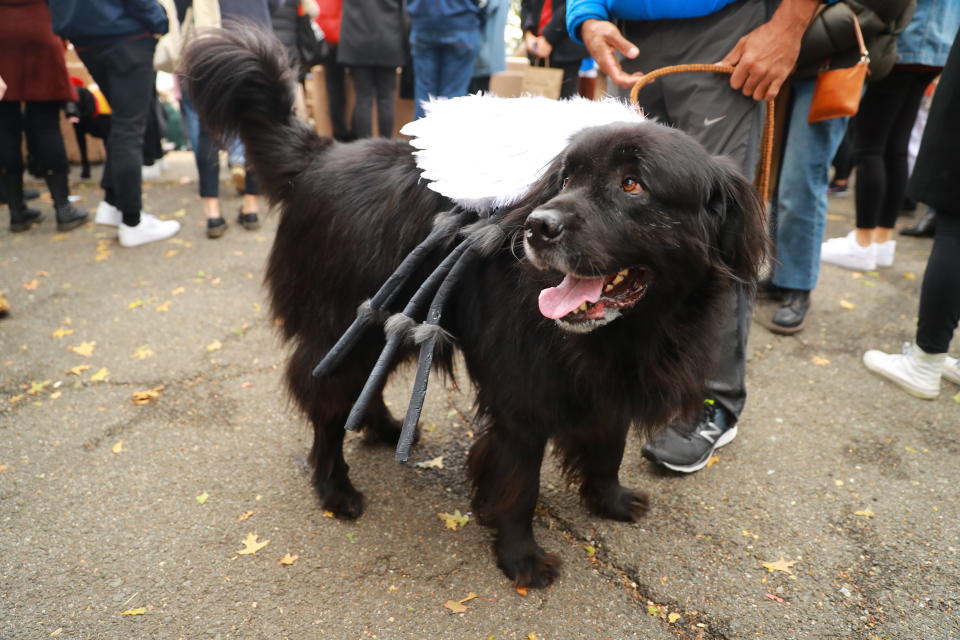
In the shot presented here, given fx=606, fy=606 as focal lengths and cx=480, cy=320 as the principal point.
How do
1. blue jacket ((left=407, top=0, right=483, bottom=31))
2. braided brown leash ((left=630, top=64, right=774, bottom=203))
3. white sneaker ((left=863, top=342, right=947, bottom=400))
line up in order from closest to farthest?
braided brown leash ((left=630, top=64, right=774, bottom=203)) < white sneaker ((left=863, top=342, right=947, bottom=400)) < blue jacket ((left=407, top=0, right=483, bottom=31))

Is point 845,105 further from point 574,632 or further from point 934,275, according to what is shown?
point 574,632

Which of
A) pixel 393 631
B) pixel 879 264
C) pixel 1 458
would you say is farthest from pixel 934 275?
pixel 1 458

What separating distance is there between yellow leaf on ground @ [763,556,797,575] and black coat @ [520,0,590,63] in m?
3.91

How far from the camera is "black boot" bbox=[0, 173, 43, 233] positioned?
16.7ft

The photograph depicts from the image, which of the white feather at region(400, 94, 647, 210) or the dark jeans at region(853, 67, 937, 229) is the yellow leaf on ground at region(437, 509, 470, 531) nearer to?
the white feather at region(400, 94, 647, 210)

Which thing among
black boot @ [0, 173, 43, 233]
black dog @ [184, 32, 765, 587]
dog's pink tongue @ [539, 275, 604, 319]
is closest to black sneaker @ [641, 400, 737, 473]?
black dog @ [184, 32, 765, 587]

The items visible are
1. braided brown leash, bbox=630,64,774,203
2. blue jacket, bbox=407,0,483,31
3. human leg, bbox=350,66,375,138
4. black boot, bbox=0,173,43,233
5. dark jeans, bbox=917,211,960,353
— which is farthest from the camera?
human leg, bbox=350,66,375,138

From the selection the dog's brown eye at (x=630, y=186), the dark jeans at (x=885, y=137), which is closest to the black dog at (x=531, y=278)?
the dog's brown eye at (x=630, y=186)

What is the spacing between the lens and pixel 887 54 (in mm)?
3189

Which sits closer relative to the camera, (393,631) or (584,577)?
(393,631)

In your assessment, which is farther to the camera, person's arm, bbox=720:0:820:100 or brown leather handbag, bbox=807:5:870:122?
brown leather handbag, bbox=807:5:870:122

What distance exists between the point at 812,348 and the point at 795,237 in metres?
0.68

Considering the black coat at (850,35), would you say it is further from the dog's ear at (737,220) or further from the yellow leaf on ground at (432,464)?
the yellow leaf on ground at (432,464)

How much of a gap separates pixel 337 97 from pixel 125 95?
250cm
